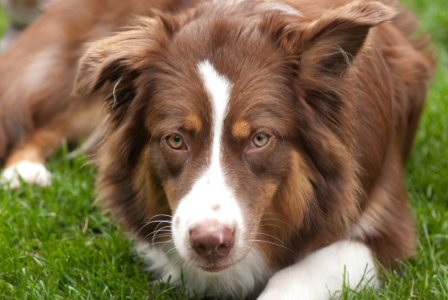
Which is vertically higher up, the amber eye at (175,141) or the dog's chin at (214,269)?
the amber eye at (175,141)

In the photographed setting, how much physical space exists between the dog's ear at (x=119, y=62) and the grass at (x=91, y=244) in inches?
36.7

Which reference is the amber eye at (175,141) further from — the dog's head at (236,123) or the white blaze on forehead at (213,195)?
the white blaze on forehead at (213,195)

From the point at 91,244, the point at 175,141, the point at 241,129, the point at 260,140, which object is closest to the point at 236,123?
the point at 241,129

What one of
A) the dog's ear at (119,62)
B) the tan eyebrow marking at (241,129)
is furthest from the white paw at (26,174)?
the tan eyebrow marking at (241,129)

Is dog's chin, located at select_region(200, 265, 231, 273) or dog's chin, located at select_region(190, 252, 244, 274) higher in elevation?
dog's chin, located at select_region(190, 252, 244, 274)

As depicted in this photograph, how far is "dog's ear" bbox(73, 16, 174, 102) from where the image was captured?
308cm

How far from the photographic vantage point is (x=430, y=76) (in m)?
Answer: 4.34

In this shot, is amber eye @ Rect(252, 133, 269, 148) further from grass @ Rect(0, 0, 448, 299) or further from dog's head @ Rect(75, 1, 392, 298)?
grass @ Rect(0, 0, 448, 299)

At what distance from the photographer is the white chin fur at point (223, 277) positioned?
333cm

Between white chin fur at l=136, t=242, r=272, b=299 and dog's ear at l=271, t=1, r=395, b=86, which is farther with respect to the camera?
A: white chin fur at l=136, t=242, r=272, b=299

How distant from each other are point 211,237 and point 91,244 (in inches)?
56.0

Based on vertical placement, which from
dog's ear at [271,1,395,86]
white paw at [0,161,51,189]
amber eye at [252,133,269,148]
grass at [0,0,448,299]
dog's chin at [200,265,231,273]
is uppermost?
dog's ear at [271,1,395,86]

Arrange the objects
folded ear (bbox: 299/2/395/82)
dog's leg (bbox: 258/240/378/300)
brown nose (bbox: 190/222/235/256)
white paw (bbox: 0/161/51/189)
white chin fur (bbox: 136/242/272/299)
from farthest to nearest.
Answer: white paw (bbox: 0/161/51/189) → white chin fur (bbox: 136/242/272/299) → dog's leg (bbox: 258/240/378/300) → folded ear (bbox: 299/2/395/82) → brown nose (bbox: 190/222/235/256)

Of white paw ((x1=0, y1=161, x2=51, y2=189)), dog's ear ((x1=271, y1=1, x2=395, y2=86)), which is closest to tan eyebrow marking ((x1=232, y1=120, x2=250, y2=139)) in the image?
dog's ear ((x1=271, y1=1, x2=395, y2=86))
